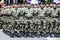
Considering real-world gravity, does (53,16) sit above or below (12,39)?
above

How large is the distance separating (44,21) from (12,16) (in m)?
1.60

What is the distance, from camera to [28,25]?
10.8 m

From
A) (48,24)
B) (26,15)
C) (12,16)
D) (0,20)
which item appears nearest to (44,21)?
(48,24)

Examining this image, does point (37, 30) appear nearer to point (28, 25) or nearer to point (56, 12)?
point (28, 25)

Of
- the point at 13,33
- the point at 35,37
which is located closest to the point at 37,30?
the point at 35,37

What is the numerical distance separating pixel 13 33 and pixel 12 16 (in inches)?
37.4

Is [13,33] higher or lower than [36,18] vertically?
lower

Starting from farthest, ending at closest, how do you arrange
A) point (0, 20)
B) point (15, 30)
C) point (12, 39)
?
point (0, 20)
point (15, 30)
point (12, 39)

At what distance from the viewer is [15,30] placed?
10.7 meters

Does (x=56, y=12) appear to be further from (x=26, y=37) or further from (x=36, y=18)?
(x=26, y=37)

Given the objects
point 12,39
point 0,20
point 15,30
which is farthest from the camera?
point 0,20

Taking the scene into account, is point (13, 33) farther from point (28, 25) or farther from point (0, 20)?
point (0, 20)

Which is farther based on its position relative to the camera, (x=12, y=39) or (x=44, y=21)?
(x=44, y=21)

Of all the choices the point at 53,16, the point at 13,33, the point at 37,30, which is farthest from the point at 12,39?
the point at 53,16
